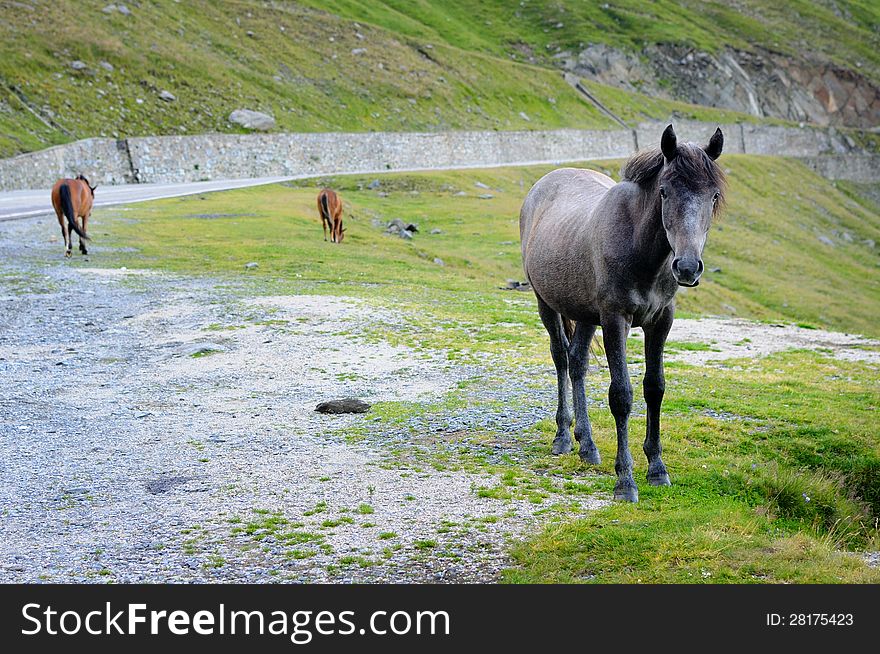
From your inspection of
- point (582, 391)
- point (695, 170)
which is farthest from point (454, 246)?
point (695, 170)

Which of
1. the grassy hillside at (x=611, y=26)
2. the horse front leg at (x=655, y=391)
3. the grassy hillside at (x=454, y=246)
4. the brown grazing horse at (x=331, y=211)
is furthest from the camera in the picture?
the grassy hillside at (x=611, y=26)

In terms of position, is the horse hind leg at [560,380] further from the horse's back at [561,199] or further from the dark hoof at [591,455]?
the horse's back at [561,199]

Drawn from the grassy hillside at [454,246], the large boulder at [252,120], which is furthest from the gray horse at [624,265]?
the large boulder at [252,120]

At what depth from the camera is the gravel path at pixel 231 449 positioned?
271 inches

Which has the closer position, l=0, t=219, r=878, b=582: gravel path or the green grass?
the green grass

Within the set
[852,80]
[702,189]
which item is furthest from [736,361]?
[852,80]

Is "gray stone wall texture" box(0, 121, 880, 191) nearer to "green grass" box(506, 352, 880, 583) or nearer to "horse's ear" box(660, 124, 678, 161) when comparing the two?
"green grass" box(506, 352, 880, 583)

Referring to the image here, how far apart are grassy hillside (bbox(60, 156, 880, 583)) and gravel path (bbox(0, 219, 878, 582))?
40cm

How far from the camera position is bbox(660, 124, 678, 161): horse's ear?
23.5 feet

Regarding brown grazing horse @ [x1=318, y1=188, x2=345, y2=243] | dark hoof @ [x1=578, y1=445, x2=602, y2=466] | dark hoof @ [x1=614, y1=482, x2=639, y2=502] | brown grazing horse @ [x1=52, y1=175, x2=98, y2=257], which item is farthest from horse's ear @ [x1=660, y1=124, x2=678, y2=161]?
brown grazing horse @ [x1=318, y1=188, x2=345, y2=243]

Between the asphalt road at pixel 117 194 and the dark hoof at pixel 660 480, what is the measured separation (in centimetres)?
2780

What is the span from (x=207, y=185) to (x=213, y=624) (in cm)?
4734

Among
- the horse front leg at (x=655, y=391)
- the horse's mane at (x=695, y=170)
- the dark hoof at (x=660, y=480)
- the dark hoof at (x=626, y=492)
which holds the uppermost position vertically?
the horse's mane at (x=695, y=170)

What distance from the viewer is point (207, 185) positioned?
1987 inches
